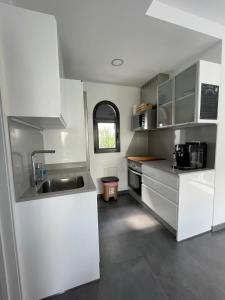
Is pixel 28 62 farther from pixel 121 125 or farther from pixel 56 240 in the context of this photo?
pixel 121 125

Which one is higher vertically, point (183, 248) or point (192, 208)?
point (192, 208)

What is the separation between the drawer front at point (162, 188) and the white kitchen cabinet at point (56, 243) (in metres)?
1.06

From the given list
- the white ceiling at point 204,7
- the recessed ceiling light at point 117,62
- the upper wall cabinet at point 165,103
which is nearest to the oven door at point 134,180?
the upper wall cabinet at point 165,103

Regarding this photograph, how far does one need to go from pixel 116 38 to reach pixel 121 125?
167 centimetres

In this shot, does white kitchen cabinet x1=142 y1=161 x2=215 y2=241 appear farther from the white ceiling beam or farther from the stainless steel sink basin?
the white ceiling beam

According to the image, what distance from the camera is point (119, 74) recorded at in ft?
8.38

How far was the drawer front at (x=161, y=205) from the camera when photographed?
180 centimetres

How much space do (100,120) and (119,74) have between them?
0.94 metres

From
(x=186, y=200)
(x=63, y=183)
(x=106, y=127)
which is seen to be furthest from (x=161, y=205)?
(x=106, y=127)

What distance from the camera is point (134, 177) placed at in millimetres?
2867

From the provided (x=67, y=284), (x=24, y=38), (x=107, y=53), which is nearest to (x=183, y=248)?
(x=67, y=284)

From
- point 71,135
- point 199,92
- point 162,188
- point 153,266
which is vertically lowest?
point 153,266

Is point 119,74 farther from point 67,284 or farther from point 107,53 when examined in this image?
point 67,284

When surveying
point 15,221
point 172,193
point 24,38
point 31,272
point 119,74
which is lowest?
point 31,272
